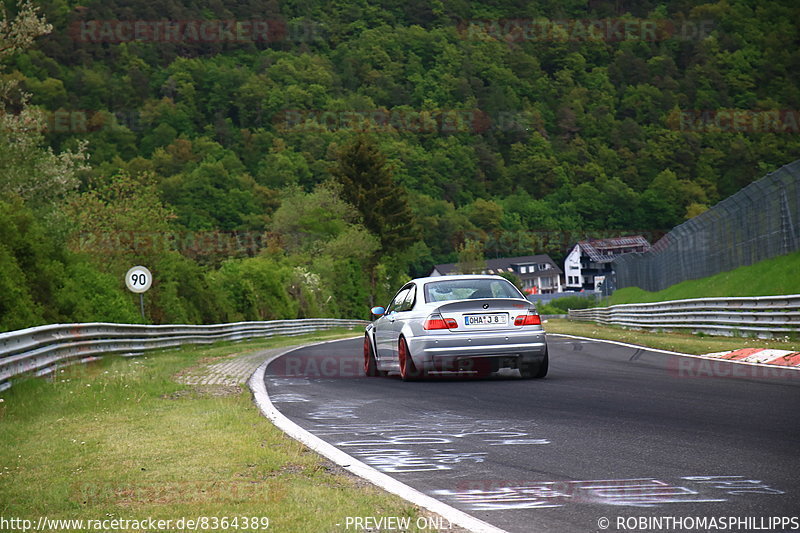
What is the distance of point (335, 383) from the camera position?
14.1 metres

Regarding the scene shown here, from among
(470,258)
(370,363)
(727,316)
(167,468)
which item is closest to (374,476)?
(167,468)

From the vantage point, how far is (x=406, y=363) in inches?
536

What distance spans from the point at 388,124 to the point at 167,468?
4991 inches

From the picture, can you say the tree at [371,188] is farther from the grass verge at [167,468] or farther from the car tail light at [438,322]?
the grass verge at [167,468]

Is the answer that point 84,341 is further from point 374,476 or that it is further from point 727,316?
point 374,476

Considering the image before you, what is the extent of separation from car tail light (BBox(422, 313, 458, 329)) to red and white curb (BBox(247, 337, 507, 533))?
315 cm

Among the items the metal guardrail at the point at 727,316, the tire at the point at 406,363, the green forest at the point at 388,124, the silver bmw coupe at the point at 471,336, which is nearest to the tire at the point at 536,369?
the silver bmw coupe at the point at 471,336

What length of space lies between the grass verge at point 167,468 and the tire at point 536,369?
13.9 ft

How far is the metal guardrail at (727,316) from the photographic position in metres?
18.9

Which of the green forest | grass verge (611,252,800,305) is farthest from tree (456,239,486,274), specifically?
grass verge (611,252,800,305)

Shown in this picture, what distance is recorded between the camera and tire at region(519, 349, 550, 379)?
1330 centimetres

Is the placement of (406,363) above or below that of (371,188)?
below

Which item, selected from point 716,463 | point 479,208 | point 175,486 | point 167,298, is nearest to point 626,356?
point 716,463

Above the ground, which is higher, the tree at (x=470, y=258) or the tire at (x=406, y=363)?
the tree at (x=470, y=258)
